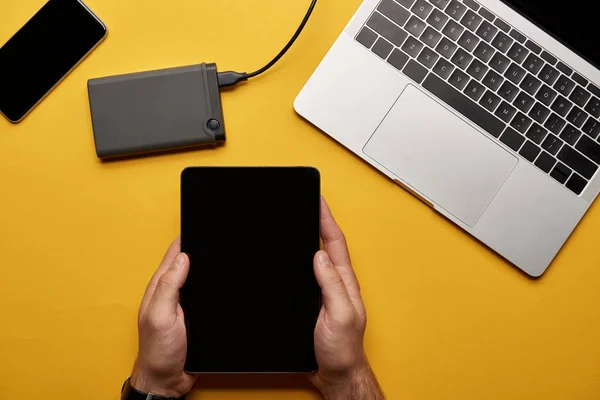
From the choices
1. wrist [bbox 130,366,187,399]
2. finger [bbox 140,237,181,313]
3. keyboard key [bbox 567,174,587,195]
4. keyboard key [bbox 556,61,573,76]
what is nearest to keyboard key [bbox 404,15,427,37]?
keyboard key [bbox 556,61,573,76]

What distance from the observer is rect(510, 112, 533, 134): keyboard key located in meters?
0.86

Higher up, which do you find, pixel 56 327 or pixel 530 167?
pixel 530 167

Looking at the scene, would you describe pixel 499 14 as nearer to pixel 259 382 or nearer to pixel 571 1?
pixel 571 1

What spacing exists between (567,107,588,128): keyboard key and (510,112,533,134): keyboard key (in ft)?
0.22

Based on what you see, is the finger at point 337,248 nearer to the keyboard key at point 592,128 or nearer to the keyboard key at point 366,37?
the keyboard key at point 366,37

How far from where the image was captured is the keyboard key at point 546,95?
2.84 feet

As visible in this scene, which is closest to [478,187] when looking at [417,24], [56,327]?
[417,24]

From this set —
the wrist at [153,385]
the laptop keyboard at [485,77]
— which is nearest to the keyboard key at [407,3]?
the laptop keyboard at [485,77]

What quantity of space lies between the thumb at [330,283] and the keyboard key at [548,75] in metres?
0.44

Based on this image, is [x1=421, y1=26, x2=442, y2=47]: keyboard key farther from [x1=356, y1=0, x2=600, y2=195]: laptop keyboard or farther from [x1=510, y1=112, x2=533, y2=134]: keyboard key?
[x1=510, y1=112, x2=533, y2=134]: keyboard key

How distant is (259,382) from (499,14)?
693mm

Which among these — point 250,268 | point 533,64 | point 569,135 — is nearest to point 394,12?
point 533,64

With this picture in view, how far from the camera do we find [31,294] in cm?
90

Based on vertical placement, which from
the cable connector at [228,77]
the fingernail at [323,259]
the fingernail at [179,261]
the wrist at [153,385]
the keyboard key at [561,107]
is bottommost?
the wrist at [153,385]
